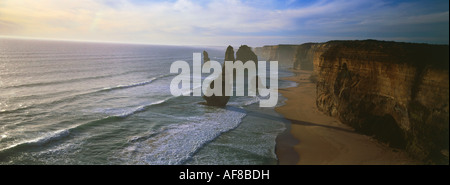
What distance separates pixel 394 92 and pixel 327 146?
5061mm

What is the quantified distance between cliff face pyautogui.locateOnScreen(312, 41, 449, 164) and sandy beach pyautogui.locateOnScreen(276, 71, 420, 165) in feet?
2.68

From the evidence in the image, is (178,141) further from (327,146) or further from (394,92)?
(394,92)

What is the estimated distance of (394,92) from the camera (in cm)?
1323

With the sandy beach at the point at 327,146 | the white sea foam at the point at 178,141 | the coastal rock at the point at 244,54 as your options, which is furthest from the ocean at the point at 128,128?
the coastal rock at the point at 244,54

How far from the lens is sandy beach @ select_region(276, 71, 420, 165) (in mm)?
12094

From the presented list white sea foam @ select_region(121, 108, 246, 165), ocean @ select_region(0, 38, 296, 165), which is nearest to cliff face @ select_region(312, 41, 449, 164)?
ocean @ select_region(0, 38, 296, 165)

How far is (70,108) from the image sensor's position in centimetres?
2220

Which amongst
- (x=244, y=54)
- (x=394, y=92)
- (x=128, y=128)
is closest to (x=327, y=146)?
(x=394, y=92)

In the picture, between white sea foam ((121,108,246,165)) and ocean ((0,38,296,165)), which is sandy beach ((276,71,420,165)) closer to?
ocean ((0,38,296,165))

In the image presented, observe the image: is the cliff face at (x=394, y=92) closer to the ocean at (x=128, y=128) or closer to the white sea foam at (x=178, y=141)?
the ocean at (x=128, y=128)

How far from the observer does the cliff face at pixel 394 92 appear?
10531 millimetres
